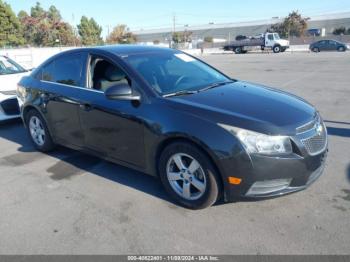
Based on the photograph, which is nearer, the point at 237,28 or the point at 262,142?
the point at 262,142

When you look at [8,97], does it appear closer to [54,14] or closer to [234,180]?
[234,180]

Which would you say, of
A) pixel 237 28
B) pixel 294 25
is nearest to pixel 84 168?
pixel 294 25

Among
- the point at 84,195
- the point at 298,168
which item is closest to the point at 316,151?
the point at 298,168

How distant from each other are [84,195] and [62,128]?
1291mm

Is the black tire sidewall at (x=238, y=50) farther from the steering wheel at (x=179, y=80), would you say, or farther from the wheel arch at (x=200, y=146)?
the wheel arch at (x=200, y=146)

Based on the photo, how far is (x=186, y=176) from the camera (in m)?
3.46

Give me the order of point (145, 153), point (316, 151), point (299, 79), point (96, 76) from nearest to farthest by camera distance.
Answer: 1. point (316, 151)
2. point (145, 153)
3. point (96, 76)
4. point (299, 79)

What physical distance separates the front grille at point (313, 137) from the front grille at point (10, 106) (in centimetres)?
588

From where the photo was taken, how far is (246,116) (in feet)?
10.5

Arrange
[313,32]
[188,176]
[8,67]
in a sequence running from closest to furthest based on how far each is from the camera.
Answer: [188,176] → [8,67] → [313,32]

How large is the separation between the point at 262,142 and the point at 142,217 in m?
1.39

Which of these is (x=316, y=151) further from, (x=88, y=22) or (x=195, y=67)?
(x=88, y=22)

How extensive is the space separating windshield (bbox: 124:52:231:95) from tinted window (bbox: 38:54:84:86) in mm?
843

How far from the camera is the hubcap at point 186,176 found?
11.1ft
